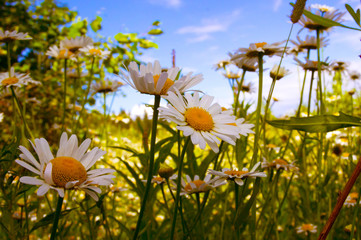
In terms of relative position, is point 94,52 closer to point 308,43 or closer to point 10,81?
point 10,81

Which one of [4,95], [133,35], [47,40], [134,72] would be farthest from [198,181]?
[47,40]

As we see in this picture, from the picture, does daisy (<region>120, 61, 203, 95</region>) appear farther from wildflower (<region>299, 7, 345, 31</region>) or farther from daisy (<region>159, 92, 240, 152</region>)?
wildflower (<region>299, 7, 345, 31</region>)

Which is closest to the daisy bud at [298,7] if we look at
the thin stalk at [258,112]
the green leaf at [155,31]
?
the thin stalk at [258,112]

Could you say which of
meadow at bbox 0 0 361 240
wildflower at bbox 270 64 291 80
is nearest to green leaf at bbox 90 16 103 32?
meadow at bbox 0 0 361 240

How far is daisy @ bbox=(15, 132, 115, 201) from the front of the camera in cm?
45

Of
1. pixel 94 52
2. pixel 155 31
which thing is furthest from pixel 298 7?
pixel 155 31

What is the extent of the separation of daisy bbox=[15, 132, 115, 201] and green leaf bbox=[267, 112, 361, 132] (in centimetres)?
26

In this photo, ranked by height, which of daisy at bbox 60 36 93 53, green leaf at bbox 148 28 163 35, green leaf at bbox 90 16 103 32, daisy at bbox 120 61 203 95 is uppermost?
green leaf at bbox 90 16 103 32

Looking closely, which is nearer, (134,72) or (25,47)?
(134,72)

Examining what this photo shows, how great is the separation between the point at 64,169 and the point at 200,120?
23 cm

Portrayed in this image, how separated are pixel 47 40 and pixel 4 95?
4.74 ft

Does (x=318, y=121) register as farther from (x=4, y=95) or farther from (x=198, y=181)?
(x=4, y=95)

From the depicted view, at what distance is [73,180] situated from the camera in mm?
475

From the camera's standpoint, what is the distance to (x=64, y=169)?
0.47 m
